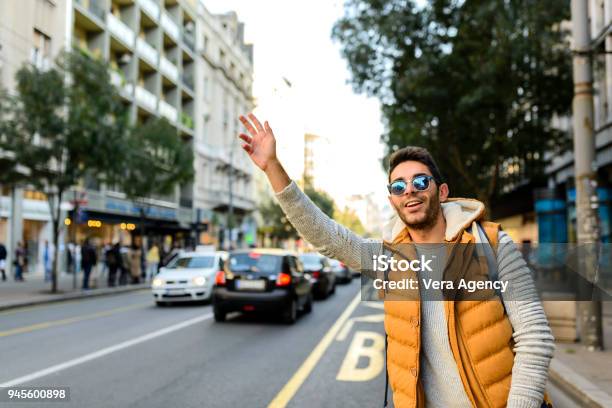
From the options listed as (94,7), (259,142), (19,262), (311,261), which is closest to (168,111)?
(94,7)

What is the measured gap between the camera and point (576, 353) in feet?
26.9

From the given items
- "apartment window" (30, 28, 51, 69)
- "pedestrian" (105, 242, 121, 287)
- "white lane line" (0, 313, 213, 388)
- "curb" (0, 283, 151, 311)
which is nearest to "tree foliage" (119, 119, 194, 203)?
"pedestrian" (105, 242, 121, 287)

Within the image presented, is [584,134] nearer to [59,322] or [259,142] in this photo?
[259,142]

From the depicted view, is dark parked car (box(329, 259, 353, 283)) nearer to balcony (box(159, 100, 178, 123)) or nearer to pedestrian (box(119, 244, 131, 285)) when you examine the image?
pedestrian (box(119, 244, 131, 285))

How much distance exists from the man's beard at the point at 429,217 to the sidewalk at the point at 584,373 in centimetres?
398

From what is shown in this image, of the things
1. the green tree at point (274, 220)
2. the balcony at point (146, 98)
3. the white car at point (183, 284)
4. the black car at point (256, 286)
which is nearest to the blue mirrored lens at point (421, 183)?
the black car at point (256, 286)

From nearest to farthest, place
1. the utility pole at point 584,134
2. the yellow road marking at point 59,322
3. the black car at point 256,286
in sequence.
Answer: the utility pole at point 584,134, the yellow road marking at point 59,322, the black car at point 256,286

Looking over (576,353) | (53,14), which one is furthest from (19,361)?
(53,14)

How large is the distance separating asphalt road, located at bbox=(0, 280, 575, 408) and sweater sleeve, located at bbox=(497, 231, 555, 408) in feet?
13.0

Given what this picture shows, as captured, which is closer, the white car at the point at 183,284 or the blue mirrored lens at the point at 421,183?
the blue mirrored lens at the point at 421,183

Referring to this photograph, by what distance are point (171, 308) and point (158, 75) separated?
28.5 meters

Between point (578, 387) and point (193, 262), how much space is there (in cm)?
1256

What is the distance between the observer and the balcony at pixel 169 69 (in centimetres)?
4144

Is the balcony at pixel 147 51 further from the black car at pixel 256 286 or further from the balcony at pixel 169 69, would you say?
the black car at pixel 256 286
